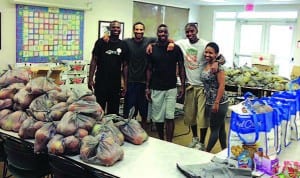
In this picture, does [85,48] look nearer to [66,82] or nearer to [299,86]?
[66,82]

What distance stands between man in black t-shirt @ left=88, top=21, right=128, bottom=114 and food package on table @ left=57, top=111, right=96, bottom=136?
6.52 feet

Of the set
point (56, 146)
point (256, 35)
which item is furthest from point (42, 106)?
point (256, 35)

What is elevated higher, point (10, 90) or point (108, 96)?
point (10, 90)

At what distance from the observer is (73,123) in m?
2.07

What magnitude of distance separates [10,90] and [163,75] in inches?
67.6

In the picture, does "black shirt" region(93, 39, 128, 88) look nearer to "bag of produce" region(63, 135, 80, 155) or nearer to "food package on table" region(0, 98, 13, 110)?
"food package on table" region(0, 98, 13, 110)

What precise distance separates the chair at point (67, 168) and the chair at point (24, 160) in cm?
26

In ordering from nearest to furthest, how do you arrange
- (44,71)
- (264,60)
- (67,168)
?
(67,168), (44,71), (264,60)

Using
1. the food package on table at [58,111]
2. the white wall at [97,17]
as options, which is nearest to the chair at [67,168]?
the food package on table at [58,111]

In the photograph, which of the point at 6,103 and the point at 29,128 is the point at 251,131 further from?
the point at 6,103

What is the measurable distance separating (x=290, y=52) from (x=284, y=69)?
0.47 m

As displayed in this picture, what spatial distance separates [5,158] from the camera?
2518mm

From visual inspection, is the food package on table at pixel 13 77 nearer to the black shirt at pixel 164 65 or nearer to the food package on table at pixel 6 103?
the food package on table at pixel 6 103

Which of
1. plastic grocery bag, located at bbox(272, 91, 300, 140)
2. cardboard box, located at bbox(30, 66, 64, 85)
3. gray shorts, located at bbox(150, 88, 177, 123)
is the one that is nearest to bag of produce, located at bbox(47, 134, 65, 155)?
plastic grocery bag, located at bbox(272, 91, 300, 140)
